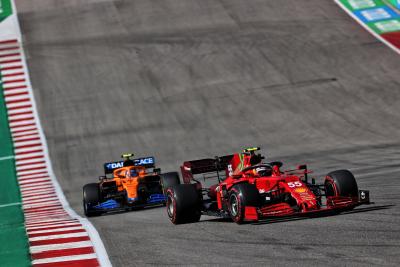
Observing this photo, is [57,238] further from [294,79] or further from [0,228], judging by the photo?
[294,79]

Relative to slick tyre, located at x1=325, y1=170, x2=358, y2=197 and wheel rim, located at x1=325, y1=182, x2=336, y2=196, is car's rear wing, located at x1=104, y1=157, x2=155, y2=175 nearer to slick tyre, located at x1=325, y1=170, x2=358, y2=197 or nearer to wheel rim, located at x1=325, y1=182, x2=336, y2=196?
wheel rim, located at x1=325, y1=182, x2=336, y2=196

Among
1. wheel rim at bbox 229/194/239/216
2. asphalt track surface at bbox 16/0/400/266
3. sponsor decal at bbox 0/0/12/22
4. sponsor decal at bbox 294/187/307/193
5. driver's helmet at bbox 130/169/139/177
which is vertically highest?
sponsor decal at bbox 0/0/12/22

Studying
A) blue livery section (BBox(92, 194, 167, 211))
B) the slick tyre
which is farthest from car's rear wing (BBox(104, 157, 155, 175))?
the slick tyre

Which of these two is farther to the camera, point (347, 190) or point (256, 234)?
point (347, 190)

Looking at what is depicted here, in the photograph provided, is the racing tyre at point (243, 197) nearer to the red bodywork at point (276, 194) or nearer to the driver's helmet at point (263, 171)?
the red bodywork at point (276, 194)

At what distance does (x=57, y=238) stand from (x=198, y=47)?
28.0m

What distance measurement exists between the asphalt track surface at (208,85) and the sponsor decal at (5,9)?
1.12 m

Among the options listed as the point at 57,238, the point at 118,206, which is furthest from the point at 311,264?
the point at 118,206

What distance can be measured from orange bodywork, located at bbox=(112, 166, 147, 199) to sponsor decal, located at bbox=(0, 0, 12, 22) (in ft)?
90.5

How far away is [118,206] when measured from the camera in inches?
834

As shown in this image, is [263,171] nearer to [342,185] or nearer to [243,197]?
[243,197]

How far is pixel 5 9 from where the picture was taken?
49031mm

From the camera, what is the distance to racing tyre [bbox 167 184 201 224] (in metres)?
15.1

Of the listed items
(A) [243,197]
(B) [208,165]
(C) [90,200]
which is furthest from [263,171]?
(C) [90,200]
